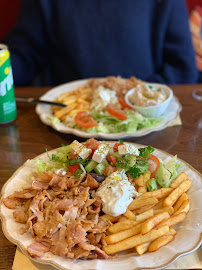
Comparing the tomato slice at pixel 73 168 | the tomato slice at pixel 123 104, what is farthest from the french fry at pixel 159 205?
the tomato slice at pixel 123 104

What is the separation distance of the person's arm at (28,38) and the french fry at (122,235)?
2.75 m

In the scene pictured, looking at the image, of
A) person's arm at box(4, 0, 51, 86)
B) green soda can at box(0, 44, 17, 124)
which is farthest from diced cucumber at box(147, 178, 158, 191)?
A: person's arm at box(4, 0, 51, 86)

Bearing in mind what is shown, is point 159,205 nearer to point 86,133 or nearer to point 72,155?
point 72,155

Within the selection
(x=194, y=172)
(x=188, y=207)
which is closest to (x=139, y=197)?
(x=188, y=207)

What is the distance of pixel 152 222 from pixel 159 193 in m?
0.22

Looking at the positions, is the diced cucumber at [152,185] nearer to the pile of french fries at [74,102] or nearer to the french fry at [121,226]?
the french fry at [121,226]

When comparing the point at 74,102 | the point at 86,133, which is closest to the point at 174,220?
the point at 86,133

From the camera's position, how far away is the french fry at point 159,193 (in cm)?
151

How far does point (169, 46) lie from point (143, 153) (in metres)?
2.24

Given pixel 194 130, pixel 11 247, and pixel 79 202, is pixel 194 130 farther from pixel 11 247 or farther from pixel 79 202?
pixel 11 247

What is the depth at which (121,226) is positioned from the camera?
1.37 meters

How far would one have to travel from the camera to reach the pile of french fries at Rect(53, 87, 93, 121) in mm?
2426

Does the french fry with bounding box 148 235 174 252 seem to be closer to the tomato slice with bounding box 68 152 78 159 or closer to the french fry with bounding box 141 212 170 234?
the french fry with bounding box 141 212 170 234

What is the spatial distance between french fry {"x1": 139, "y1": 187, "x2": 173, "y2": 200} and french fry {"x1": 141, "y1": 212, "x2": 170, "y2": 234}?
0.44 ft
